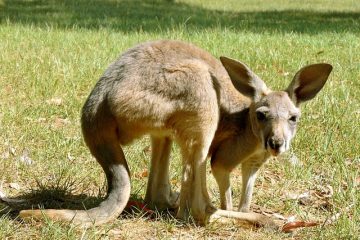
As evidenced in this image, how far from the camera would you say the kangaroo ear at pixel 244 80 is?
141 inches

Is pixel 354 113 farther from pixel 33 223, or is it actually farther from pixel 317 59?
pixel 33 223

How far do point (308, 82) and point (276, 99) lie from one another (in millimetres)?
253

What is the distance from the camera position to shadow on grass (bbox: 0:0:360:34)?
38.2 ft

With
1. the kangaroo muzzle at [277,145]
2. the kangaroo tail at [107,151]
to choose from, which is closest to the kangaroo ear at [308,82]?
the kangaroo muzzle at [277,145]

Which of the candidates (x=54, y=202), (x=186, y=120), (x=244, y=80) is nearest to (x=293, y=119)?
(x=244, y=80)

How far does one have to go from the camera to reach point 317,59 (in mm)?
7004

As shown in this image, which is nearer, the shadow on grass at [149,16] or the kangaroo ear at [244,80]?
the kangaroo ear at [244,80]

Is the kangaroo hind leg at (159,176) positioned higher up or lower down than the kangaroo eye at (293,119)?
lower down

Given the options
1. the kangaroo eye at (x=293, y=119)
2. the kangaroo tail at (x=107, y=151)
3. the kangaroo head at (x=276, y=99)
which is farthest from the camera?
the kangaroo eye at (x=293, y=119)

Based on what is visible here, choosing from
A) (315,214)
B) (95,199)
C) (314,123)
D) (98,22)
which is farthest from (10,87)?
(98,22)

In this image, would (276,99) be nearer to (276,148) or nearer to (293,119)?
(293,119)

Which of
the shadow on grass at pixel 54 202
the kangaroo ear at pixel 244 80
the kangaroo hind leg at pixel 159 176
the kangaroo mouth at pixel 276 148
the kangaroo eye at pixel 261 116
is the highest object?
the kangaroo ear at pixel 244 80

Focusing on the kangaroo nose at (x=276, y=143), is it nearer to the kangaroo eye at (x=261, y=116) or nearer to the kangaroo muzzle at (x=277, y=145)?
the kangaroo muzzle at (x=277, y=145)

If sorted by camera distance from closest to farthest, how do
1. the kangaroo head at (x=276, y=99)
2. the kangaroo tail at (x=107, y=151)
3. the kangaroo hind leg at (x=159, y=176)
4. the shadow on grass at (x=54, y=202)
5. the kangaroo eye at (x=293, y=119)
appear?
the kangaroo tail at (x=107, y=151) < the kangaroo head at (x=276, y=99) < the kangaroo eye at (x=293, y=119) < the shadow on grass at (x=54, y=202) < the kangaroo hind leg at (x=159, y=176)
